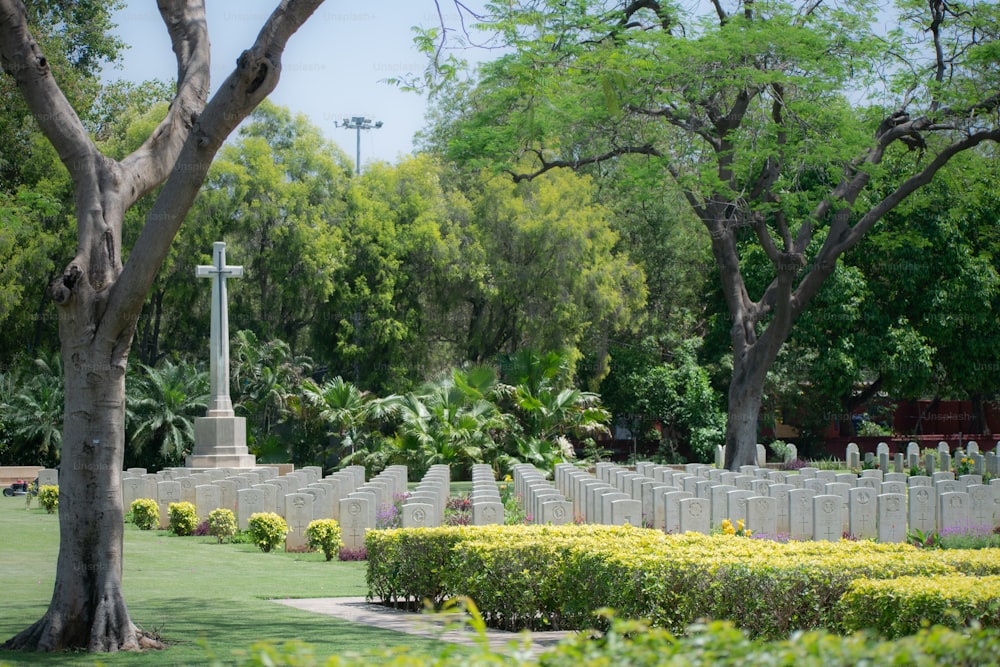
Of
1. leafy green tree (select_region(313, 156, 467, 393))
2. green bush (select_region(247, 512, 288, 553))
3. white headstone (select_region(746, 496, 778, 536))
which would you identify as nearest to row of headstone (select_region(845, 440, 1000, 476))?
white headstone (select_region(746, 496, 778, 536))

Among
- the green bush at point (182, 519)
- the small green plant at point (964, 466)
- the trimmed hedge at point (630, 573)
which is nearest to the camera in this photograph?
the trimmed hedge at point (630, 573)

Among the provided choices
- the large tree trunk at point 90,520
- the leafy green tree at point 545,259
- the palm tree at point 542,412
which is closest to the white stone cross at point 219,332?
the palm tree at point 542,412

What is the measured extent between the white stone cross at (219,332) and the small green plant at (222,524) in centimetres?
971

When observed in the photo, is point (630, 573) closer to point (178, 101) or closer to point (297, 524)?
point (178, 101)

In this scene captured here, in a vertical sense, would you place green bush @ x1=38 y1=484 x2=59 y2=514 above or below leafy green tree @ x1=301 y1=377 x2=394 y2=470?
below

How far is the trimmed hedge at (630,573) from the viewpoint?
7707 mm

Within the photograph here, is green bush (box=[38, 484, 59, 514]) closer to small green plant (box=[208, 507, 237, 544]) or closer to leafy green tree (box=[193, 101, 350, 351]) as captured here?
small green plant (box=[208, 507, 237, 544])

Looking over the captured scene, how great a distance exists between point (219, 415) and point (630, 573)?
63.9 feet

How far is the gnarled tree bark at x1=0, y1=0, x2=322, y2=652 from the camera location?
8.01 m

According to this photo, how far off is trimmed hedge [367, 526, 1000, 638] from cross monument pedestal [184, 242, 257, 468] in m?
15.9

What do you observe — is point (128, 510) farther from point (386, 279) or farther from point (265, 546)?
point (386, 279)

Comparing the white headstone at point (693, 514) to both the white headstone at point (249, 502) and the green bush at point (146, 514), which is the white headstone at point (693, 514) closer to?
the white headstone at point (249, 502)

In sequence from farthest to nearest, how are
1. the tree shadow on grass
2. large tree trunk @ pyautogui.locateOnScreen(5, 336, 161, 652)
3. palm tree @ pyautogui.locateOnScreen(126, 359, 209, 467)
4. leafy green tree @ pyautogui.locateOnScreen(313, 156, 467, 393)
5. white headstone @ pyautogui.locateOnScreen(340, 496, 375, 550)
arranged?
1. leafy green tree @ pyautogui.locateOnScreen(313, 156, 467, 393)
2. palm tree @ pyautogui.locateOnScreen(126, 359, 209, 467)
3. white headstone @ pyautogui.locateOnScreen(340, 496, 375, 550)
4. large tree trunk @ pyautogui.locateOnScreen(5, 336, 161, 652)
5. the tree shadow on grass

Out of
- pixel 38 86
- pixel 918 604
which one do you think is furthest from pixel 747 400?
pixel 38 86
